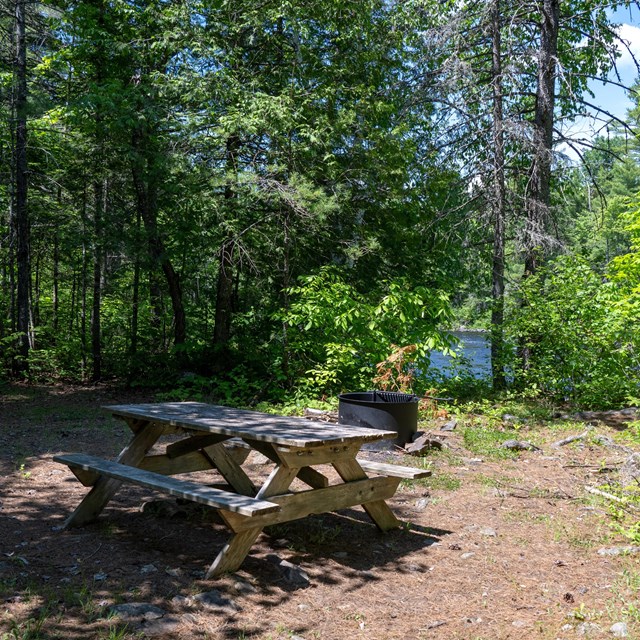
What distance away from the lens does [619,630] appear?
319 cm

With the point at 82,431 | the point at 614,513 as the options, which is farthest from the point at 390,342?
the point at 614,513

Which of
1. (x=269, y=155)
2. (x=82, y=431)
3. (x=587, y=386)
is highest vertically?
(x=269, y=155)

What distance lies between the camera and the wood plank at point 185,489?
140 inches

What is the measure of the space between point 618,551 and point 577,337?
5.88 meters

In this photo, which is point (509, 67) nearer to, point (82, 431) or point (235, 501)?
point (82, 431)

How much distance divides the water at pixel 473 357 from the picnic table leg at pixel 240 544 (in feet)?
20.0

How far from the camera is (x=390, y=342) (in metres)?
9.92

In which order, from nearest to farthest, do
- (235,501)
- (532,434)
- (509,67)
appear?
(235,501) → (532,434) → (509,67)

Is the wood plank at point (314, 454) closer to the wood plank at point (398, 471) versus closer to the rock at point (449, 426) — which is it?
the wood plank at point (398, 471)

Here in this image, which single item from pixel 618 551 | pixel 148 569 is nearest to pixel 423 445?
pixel 618 551

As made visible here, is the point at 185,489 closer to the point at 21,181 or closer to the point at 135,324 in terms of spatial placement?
the point at 135,324

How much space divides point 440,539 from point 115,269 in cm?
1128

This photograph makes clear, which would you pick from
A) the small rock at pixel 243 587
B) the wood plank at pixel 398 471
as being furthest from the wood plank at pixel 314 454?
the small rock at pixel 243 587

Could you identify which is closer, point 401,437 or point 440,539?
point 440,539
